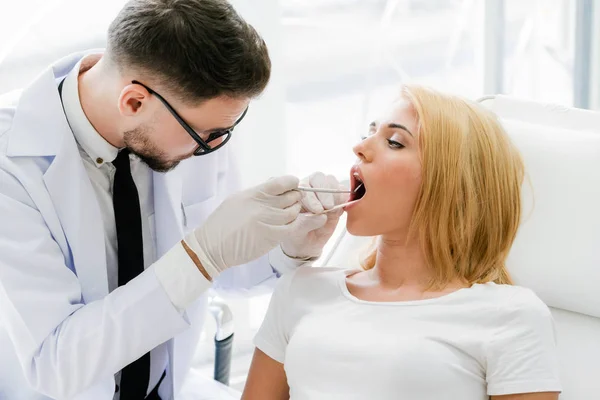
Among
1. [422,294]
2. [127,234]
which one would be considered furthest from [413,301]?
[127,234]

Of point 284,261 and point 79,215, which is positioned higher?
point 79,215

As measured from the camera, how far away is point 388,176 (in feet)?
5.75

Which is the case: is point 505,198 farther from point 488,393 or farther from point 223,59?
point 223,59

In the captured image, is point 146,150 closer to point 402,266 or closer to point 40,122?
point 40,122

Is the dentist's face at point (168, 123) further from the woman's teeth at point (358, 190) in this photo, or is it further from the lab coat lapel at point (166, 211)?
the woman's teeth at point (358, 190)

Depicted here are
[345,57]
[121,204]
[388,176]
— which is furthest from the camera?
[345,57]

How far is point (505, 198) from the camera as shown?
1.78 metres

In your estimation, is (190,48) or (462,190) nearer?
(190,48)

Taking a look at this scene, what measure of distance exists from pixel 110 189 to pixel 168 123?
0.27m

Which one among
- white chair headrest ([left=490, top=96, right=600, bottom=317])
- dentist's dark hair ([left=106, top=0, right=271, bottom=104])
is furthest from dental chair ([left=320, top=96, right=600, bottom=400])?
dentist's dark hair ([left=106, top=0, right=271, bottom=104])

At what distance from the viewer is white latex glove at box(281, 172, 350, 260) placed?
183 cm

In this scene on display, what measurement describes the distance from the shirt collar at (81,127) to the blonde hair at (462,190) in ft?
2.31

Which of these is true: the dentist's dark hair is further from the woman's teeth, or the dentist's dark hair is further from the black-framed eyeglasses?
the woman's teeth

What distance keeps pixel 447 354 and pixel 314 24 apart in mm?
1718
